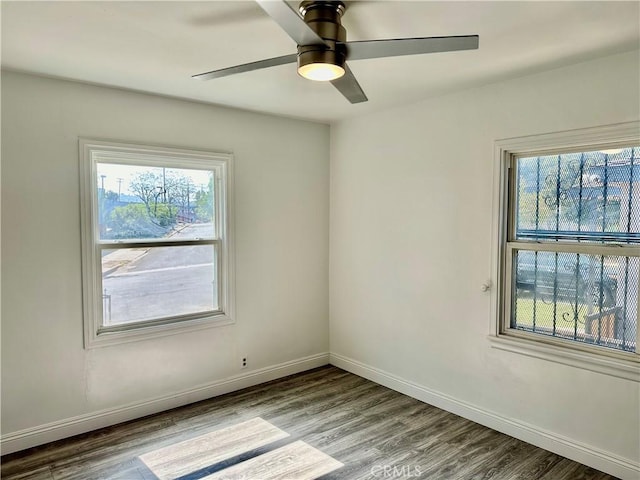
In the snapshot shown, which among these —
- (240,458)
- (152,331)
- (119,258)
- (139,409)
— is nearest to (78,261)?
(119,258)

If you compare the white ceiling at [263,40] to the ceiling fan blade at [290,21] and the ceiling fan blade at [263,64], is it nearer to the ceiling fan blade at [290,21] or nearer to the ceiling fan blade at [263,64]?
the ceiling fan blade at [263,64]

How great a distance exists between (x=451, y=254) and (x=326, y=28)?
2065 millimetres

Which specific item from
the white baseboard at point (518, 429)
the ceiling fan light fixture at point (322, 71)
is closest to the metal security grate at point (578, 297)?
the white baseboard at point (518, 429)

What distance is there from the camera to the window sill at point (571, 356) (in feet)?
8.14

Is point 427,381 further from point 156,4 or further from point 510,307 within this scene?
point 156,4

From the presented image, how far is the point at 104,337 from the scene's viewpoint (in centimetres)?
312

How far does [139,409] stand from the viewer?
329cm

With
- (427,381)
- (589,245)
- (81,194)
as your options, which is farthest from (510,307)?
(81,194)

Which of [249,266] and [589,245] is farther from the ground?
[589,245]

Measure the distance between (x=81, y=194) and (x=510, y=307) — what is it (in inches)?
124

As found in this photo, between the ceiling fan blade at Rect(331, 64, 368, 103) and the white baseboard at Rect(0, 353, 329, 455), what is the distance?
2.68 metres

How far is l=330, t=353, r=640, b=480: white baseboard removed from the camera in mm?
2533

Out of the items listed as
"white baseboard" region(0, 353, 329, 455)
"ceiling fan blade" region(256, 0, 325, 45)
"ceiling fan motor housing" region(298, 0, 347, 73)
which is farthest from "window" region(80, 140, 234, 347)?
"ceiling fan blade" region(256, 0, 325, 45)

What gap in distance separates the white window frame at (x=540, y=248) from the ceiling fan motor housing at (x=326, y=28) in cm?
167
